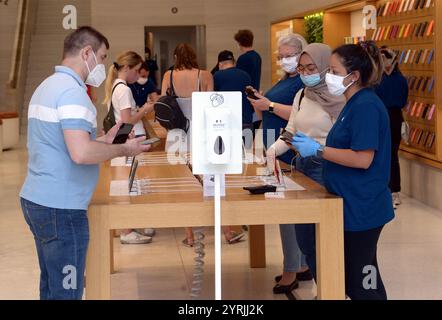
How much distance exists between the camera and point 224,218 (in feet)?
14.2

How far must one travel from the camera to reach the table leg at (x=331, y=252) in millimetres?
4328

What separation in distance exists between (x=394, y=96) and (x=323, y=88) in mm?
4330

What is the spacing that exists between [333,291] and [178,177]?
1353mm

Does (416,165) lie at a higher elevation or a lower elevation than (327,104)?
lower

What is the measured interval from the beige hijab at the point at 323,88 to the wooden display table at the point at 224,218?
0.87 meters

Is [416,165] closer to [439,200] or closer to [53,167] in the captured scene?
[439,200]

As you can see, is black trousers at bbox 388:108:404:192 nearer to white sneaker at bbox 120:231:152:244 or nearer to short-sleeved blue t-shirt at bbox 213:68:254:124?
short-sleeved blue t-shirt at bbox 213:68:254:124

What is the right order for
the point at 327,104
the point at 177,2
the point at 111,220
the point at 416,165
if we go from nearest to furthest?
the point at 111,220 → the point at 327,104 → the point at 416,165 → the point at 177,2

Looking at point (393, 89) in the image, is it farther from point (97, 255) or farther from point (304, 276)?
point (97, 255)

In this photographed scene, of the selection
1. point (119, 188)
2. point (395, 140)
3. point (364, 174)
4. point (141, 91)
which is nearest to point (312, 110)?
point (364, 174)

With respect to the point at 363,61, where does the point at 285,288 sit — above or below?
below

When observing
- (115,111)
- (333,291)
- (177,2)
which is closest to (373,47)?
(333,291)

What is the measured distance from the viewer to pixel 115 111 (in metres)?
7.67

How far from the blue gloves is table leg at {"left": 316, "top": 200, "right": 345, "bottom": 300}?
275mm
